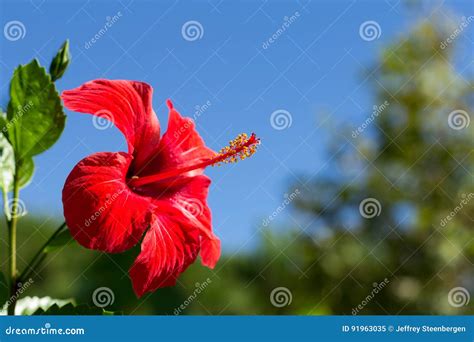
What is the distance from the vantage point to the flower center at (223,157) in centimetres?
115

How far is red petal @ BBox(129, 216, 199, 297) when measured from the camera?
1.04 meters

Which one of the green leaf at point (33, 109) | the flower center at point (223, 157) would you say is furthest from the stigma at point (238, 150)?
the green leaf at point (33, 109)

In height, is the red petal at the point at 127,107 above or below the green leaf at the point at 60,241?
above

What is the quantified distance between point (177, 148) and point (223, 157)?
0.10 meters

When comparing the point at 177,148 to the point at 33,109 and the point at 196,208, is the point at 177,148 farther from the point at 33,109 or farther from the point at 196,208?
the point at 33,109

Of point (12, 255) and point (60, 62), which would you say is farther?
point (60, 62)

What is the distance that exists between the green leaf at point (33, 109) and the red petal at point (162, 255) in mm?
259

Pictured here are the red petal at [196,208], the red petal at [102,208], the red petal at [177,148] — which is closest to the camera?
the red petal at [102,208]

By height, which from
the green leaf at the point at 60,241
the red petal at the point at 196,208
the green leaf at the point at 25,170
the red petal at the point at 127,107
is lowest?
the green leaf at the point at 60,241

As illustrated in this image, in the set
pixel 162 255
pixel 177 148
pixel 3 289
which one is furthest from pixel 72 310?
pixel 177 148

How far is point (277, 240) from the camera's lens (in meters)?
6.58

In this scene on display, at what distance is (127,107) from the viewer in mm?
1118

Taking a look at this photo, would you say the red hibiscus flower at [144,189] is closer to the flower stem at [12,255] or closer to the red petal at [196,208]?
the red petal at [196,208]
